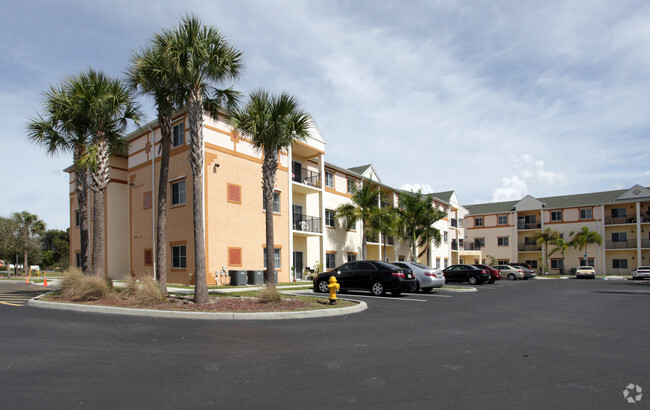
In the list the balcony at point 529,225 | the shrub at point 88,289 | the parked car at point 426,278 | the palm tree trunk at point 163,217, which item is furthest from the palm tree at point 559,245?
the shrub at point 88,289

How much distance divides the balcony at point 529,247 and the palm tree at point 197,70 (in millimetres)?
55817

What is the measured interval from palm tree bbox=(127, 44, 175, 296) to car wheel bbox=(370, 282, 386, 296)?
7.88 metres

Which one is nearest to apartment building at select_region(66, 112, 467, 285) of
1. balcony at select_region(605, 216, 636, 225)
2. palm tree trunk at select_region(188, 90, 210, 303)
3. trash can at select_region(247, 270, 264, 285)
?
trash can at select_region(247, 270, 264, 285)

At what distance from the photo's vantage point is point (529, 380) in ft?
18.6

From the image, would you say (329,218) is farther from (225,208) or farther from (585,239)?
(585,239)

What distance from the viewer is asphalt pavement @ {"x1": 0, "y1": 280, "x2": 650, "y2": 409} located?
194 inches

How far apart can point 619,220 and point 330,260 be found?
140 feet

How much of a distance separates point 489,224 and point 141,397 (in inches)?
2530

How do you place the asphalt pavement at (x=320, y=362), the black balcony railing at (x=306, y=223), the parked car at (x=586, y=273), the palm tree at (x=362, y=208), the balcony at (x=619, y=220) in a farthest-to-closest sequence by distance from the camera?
the balcony at (x=619, y=220)
the parked car at (x=586, y=273)
the palm tree at (x=362, y=208)
the black balcony railing at (x=306, y=223)
the asphalt pavement at (x=320, y=362)

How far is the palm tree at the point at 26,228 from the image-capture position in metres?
42.1

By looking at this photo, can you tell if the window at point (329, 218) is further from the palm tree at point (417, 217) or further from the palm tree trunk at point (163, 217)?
the palm tree trunk at point (163, 217)

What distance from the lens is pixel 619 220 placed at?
5394 centimetres

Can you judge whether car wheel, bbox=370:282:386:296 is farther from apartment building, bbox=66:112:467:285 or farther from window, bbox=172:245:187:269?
window, bbox=172:245:187:269

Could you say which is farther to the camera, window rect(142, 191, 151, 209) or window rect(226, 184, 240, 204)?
window rect(142, 191, 151, 209)
